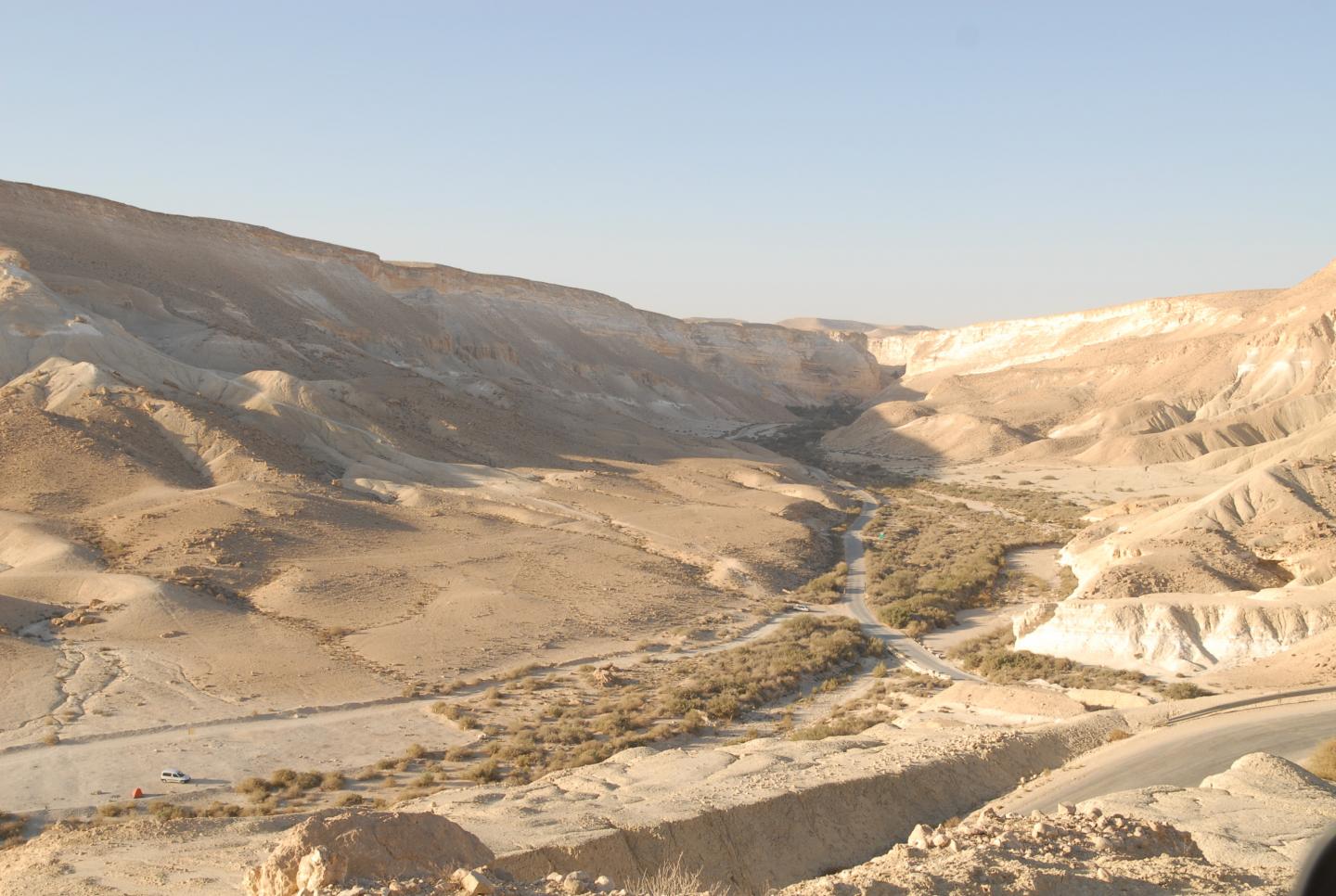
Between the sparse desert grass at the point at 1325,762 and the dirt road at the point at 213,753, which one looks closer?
the sparse desert grass at the point at 1325,762

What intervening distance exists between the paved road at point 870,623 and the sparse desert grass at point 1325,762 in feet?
27.2

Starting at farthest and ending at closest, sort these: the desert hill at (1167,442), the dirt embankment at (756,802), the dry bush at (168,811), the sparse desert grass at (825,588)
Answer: the sparse desert grass at (825,588), the desert hill at (1167,442), the dry bush at (168,811), the dirt embankment at (756,802)

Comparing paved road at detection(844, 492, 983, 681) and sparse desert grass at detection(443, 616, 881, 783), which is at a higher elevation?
paved road at detection(844, 492, 983, 681)

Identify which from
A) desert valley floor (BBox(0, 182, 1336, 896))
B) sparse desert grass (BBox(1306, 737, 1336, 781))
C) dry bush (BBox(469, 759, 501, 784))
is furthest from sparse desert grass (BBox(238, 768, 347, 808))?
sparse desert grass (BBox(1306, 737, 1336, 781))

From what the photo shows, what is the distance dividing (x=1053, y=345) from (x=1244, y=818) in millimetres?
82264

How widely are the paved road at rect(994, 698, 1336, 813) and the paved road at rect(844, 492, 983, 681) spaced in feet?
22.3

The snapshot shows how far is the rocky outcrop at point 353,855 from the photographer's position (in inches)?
289

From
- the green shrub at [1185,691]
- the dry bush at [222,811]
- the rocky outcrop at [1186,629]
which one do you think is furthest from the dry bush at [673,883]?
the rocky outcrop at [1186,629]

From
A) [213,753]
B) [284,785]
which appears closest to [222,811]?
[284,785]

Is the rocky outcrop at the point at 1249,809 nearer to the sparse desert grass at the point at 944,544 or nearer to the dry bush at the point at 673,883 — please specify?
the dry bush at the point at 673,883

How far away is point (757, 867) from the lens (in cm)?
1113

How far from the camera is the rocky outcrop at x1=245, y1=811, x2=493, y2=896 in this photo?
7348 mm

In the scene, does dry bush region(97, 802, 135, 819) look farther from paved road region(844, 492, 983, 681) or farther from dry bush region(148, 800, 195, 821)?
paved road region(844, 492, 983, 681)

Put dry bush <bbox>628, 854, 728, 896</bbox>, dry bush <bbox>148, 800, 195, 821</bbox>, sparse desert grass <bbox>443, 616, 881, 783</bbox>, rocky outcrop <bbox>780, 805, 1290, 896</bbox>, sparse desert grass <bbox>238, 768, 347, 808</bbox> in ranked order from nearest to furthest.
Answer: rocky outcrop <bbox>780, 805, 1290, 896</bbox>, dry bush <bbox>628, 854, 728, 896</bbox>, dry bush <bbox>148, 800, 195, 821</bbox>, sparse desert grass <bbox>238, 768, 347, 808</bbox>, sparse desert grass <bbox>443, 616, 881, 783</bbox>
